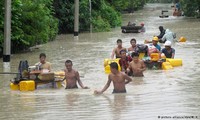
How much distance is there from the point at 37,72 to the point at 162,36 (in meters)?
16.2

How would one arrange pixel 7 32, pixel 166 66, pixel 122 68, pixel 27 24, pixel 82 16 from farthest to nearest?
pixel 82 16, pixel 27 24, pixel 7 32, pixel 166 66, pixel 122 68

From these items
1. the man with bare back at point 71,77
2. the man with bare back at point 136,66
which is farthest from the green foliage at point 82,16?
the man with bare back at point 71,77

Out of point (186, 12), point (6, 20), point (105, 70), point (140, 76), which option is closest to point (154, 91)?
point (140, 76)

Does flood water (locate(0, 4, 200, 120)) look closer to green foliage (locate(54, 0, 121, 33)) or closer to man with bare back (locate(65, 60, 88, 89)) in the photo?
man with bare back (locate(65, 60, 88, 89))

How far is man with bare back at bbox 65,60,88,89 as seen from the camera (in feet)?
48.5

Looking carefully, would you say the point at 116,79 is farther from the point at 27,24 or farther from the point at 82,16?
the point at 82,16

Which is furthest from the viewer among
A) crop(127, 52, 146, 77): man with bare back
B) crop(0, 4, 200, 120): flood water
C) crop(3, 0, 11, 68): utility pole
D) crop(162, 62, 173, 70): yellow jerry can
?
crop(3, 0, 11, 68): utility pole

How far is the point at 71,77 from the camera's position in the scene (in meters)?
14.9

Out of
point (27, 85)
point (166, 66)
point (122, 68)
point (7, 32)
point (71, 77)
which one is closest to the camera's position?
point (27, 85)

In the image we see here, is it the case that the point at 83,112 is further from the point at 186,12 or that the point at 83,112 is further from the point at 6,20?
the point at 186,12

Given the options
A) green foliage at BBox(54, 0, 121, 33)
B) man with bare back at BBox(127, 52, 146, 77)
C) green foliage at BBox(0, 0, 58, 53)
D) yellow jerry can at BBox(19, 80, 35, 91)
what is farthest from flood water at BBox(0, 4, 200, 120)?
green foliage at BBox(54, 0, 121, 33)

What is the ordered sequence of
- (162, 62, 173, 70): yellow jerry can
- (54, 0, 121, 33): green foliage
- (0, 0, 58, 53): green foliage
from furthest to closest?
(54, 0, 121, 33): green foliage → (0, 0, 58, 53): green foliage → (162, 62, 173, 70): yellow jerry can

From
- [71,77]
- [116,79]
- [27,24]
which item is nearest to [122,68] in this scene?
[71,77]

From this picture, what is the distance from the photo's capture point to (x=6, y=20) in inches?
821
